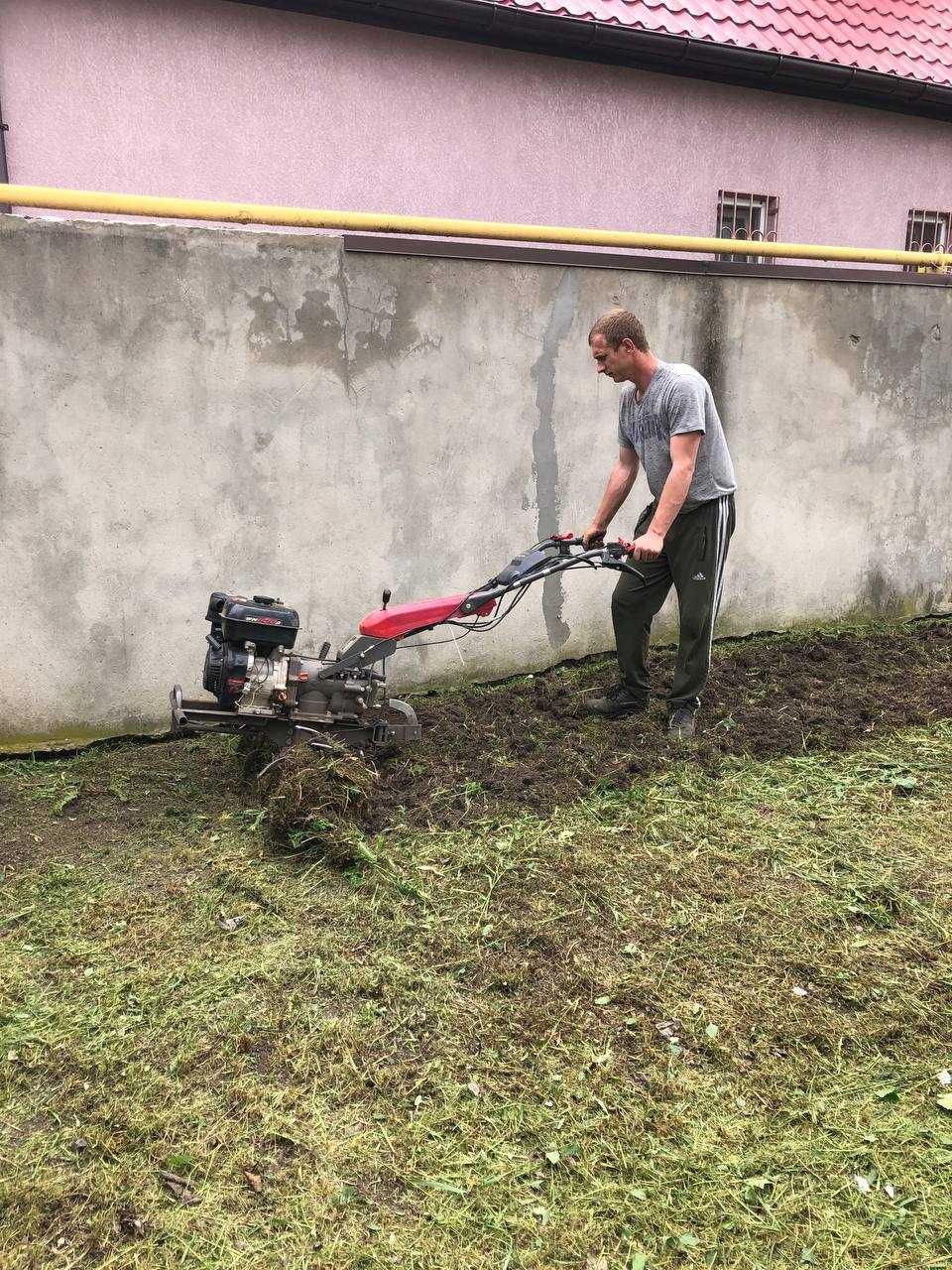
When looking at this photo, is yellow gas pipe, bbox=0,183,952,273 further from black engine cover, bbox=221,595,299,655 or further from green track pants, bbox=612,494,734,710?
black engine cover, bbox=221,595,299,655

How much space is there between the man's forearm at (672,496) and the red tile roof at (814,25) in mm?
4616

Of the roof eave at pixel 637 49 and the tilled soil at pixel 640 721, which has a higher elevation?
the roof eave at pixel 637 49

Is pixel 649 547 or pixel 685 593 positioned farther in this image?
pixel 685 593

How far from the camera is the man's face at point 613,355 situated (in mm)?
4242

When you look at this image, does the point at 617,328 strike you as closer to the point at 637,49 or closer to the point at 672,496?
the point at 672,496

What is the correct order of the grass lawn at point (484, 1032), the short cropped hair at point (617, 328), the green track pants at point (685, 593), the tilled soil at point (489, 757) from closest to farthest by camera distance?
the grass lawn at point (484, 1032)
the tilled soil at point (489, 757)
the short cropped hair at point (617, 328)
the green track pants at point (685, 593)

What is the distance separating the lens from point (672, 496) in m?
4.24

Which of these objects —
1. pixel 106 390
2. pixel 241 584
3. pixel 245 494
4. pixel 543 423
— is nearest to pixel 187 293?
pixel 106 390

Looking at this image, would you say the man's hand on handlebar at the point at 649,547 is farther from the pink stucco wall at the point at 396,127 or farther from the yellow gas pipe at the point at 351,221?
the pink stucco wall at the point at 396,127

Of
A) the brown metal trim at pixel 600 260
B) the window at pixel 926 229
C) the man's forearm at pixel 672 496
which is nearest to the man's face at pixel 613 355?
the man's forearm at pixel 672 496

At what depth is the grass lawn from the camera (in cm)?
219

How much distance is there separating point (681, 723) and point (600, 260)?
98.2 inches

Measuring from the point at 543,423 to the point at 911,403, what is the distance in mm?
2776

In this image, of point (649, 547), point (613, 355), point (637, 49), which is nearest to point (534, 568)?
point (649, 547)
